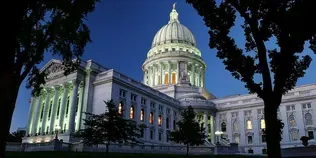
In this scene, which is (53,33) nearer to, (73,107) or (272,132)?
(272,132)

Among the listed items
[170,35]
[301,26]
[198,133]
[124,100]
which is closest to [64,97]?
[124,100]

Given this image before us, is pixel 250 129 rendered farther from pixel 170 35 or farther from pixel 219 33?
pixel 219 33

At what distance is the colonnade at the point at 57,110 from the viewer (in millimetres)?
54750

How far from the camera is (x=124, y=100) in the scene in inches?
2269

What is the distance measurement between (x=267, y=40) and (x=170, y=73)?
80.8m

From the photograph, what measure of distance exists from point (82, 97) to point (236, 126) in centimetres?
4279

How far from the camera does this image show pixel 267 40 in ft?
53.4

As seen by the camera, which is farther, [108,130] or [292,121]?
[292,121]

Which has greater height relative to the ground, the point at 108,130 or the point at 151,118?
the point at 151,118

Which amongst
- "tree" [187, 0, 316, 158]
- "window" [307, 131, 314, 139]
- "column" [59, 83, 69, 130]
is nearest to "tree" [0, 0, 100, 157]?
"tree" [187, 0, 316, 158]

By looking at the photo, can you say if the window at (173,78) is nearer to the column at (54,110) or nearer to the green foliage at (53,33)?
the column at (54,110)

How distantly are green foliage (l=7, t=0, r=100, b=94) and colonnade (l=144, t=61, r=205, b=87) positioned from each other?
2936 inches

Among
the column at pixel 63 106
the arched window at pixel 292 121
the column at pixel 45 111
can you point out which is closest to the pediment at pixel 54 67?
the column at pixel 45 111

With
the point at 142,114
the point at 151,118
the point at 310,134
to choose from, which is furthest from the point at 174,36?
the point at 310,134
